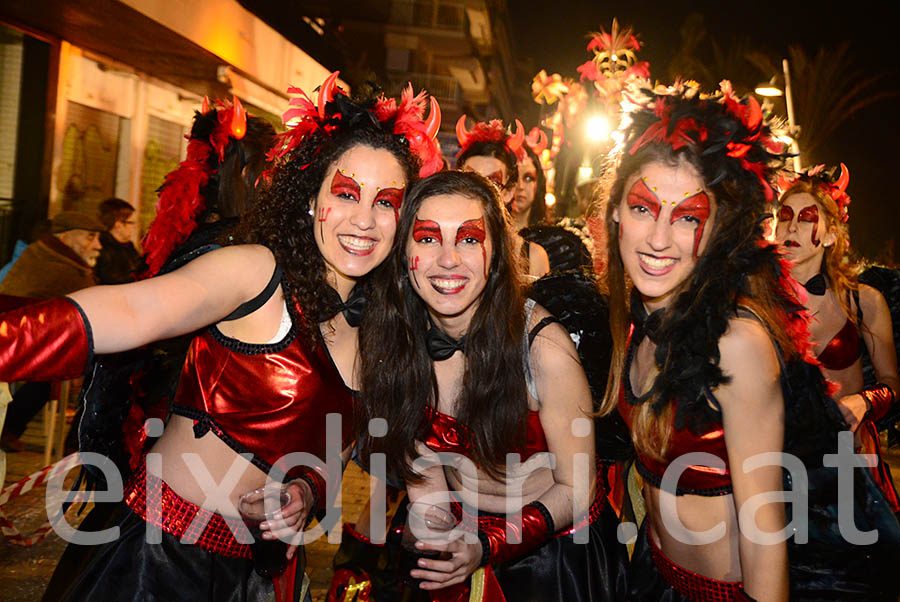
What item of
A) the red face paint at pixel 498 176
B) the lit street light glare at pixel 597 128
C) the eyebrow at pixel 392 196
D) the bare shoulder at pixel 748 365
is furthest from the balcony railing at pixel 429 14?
the bare shoulder at pixel 748 365

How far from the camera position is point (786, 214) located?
3953 mm

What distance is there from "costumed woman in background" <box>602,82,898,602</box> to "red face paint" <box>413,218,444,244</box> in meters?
0.60

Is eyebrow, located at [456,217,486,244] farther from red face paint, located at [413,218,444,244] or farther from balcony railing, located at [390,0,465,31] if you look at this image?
balcony railing, located at [390,0,465,31]

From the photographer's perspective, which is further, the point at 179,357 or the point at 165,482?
the point at 179,357

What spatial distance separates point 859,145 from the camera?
19938 millimetres

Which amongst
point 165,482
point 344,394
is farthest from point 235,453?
point 344,394

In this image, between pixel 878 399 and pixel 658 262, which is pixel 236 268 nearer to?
pixel 658 262

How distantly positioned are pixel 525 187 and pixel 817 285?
203 cm

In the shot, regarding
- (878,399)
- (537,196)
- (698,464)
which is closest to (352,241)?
(698,464)

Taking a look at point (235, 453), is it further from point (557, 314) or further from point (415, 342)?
point (557, 314)

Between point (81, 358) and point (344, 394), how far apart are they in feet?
3.09

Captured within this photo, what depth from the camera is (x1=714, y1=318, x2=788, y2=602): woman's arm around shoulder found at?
1867 mm

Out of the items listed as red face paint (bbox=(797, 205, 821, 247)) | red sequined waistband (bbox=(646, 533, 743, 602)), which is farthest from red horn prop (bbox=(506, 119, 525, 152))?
red sequined waistband (bbox=(646, 533, 743, 602))

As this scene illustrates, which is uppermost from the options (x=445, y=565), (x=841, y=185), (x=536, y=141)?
(x=536, y=141)
